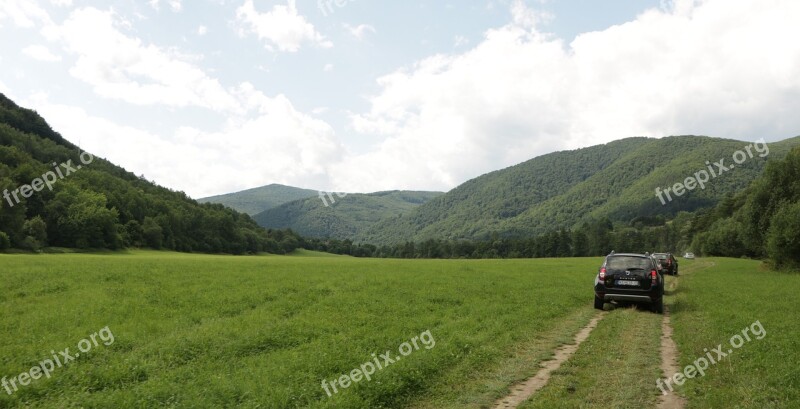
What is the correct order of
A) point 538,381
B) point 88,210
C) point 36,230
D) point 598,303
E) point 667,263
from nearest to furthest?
point 538,381
point 598,303
point 667,263
point 36,230
point 88,210

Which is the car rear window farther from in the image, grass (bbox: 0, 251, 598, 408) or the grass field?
grass (bbox: 0, 251, 598, 408)

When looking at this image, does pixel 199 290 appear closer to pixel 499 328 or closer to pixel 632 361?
pixel 499 328

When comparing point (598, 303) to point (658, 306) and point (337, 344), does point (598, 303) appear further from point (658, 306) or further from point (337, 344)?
point (337, 344)

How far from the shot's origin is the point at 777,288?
28.8 meters

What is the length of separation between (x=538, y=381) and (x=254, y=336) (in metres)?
7.46

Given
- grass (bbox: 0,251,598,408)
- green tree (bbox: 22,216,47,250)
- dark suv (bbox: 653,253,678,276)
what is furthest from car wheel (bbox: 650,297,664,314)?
green tree (bbox: 22,216,47,250)

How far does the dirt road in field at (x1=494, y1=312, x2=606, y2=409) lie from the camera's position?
28.3ft

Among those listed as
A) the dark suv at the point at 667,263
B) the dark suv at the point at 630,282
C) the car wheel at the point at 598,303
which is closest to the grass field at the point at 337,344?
the dark suv at the point at 630,282

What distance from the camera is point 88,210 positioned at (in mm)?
87375

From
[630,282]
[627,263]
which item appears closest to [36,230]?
[627,263]

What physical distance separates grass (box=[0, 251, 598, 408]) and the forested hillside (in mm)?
63897

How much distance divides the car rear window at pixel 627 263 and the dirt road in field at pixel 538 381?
7.46 metres

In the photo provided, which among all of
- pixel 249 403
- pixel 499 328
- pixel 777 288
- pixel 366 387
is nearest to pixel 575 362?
pixel 499 328

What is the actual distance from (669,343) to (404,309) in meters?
8.91
